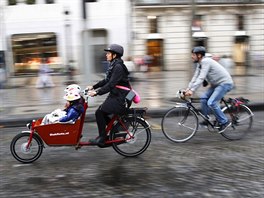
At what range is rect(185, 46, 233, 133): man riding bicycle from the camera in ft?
22.6

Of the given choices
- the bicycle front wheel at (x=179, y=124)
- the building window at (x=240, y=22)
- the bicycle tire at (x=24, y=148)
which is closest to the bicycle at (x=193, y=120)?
the bicycle front wheel at (x=179, y=124)

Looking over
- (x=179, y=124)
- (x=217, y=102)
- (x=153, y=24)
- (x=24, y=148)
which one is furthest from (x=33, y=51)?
(x=24, y=148)

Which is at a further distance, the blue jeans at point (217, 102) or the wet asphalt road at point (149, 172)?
the blue jeans at point (217, 102)

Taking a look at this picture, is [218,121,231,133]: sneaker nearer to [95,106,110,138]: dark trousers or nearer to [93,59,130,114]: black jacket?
[93,59,130,114]: black jacket

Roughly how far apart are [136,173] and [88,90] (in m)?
1.40

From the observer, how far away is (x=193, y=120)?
7.11 m

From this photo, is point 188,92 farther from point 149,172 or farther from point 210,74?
point 149,172

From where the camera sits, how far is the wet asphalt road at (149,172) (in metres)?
4.64

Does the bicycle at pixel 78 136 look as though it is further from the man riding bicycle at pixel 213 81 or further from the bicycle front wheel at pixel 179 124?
the man riding bicycle at pixel 213 81

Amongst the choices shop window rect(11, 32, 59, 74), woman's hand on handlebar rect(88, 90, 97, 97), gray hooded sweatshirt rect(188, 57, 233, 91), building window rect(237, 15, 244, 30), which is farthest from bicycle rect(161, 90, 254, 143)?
building window rect(237, 15, 244, 30)

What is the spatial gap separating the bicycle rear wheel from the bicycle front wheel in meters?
0.57

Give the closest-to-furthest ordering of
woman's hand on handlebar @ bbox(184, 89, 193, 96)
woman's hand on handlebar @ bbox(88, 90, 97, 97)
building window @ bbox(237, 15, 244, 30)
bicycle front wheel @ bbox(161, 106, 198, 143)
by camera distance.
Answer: woman's hand on handlebar @ bbox(88, 90, 97, 97), woman's hand on handlebar @ bbox(184, 89, 193, 96), bicycle front wheel @ bbox(161, 106, 198, 143), building window @ bbox(237, 15, 244, 30)

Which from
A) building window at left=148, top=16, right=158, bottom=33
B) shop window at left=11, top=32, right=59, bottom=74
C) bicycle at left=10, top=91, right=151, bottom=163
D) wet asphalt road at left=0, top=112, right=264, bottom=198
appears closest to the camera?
wet asphalt road at left=0, top=112, right=264, bottom=198

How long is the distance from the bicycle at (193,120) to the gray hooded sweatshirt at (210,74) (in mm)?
306
